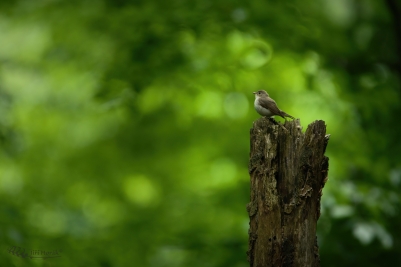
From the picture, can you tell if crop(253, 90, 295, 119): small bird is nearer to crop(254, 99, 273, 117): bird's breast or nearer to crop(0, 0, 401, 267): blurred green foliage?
crop(254, 99, 273, 117): bird's breast

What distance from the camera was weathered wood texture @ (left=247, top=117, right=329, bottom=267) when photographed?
371 centimetres

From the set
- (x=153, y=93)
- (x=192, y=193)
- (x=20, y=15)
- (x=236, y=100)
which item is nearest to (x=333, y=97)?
(x=236, y=100)

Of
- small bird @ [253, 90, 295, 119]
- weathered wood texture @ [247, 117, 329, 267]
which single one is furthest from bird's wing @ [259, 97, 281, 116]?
weathered wood texture @ [247, 117, 329, 267]

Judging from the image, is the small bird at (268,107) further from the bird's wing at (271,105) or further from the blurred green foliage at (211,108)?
the blurred green foliage at (211,108)

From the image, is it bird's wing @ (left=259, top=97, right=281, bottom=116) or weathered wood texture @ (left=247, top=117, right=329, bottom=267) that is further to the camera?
bird's wing @ (left=259, top=97, right=281, bottom=116)

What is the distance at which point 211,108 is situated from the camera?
922cm

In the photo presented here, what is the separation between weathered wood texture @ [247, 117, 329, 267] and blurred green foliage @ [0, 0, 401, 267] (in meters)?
2.34

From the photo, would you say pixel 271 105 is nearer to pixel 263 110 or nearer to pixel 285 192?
pixel 263 110

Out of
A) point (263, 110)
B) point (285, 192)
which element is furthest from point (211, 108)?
point (285, 192)

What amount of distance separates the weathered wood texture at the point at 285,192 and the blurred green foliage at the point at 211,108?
2.34 m

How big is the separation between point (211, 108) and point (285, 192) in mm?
5505

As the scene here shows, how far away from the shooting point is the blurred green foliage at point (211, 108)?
22.4 feet

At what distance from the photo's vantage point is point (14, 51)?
1223cm

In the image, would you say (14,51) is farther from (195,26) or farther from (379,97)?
(379,97)
